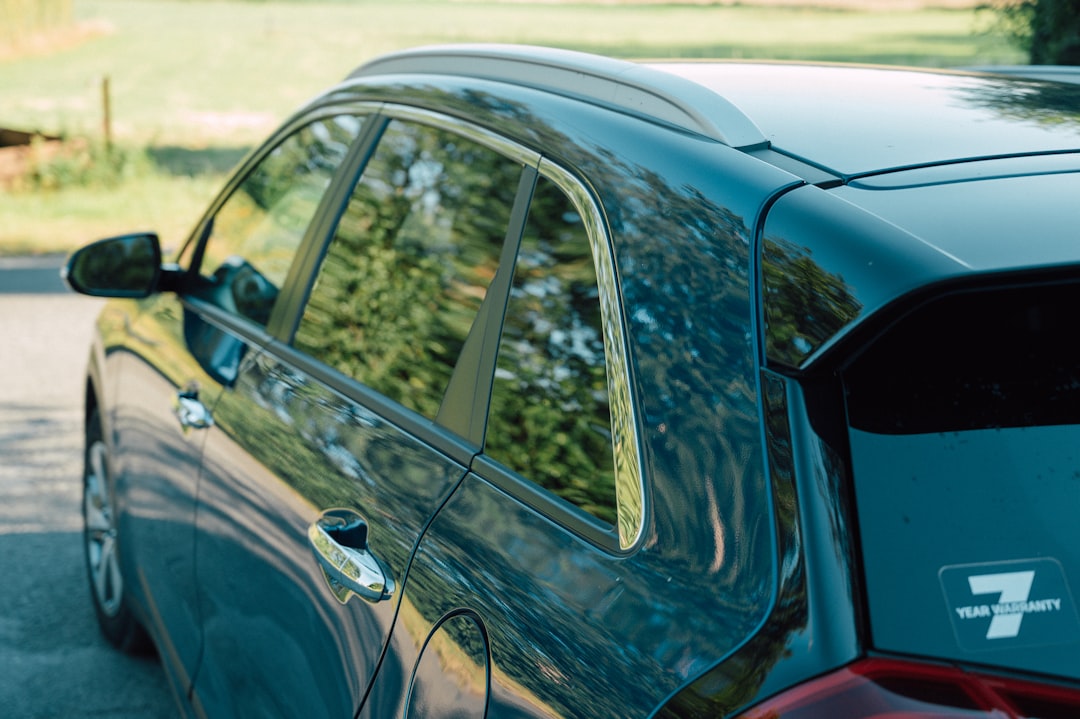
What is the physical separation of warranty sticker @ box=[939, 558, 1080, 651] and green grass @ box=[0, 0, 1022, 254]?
686cm

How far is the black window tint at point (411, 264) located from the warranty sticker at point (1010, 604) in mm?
1049

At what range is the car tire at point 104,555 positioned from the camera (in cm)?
380

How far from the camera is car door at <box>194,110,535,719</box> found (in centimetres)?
201

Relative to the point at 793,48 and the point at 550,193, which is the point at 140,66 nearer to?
the point at 793,48

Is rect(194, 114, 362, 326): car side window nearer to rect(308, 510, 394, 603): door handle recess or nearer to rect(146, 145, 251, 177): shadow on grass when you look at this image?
rect(308, 510, 394, 603): door handle recess

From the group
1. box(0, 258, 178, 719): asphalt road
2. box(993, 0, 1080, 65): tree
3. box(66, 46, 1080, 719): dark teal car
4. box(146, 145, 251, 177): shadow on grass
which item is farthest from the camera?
box(146, 145, 251, 177): shadow on grass

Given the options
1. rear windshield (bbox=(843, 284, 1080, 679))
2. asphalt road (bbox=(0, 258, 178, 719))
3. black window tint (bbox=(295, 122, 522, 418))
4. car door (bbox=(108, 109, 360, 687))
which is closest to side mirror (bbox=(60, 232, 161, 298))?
car door (bbox=(108, 109, 360, 687))

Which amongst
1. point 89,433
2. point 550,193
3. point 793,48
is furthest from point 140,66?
point 550,193

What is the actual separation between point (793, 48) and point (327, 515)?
40.0 meters

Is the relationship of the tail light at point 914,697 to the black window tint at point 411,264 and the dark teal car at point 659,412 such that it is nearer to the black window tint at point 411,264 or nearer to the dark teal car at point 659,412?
the dark teal car at point 659,412

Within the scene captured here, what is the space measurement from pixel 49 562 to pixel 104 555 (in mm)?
942

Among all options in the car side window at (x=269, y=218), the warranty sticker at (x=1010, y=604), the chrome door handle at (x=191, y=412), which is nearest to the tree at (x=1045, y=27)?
the car side window at (x=269, y=218)

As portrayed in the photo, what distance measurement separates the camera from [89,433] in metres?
4.12

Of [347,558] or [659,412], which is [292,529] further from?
[659,412]
